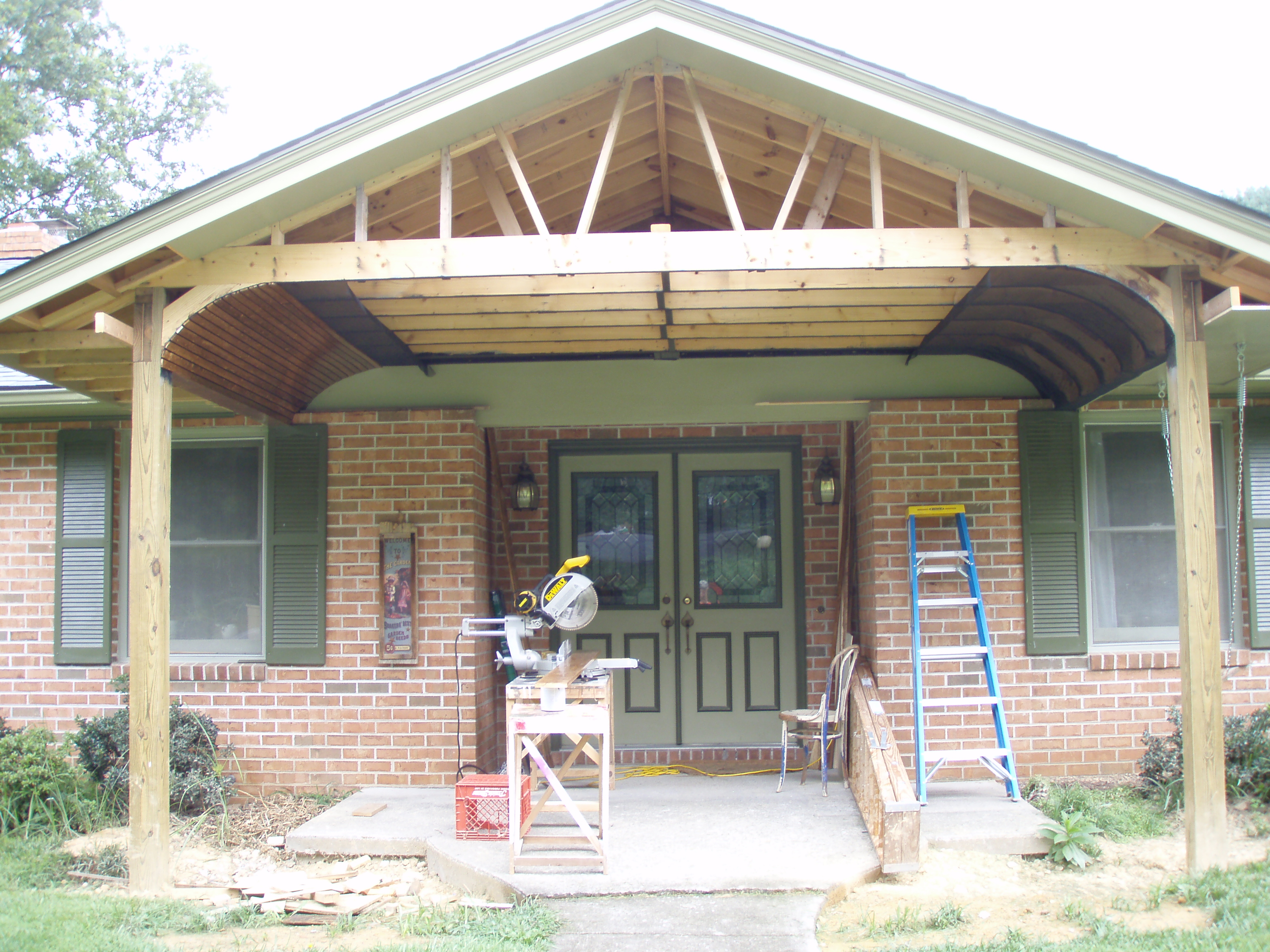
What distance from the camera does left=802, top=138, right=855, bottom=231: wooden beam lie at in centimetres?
497

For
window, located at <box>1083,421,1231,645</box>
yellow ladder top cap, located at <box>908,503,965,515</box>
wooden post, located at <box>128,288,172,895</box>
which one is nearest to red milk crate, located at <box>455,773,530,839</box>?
wooden post, located at <box>128,288,172,895</box>

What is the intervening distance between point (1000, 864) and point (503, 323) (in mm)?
3894

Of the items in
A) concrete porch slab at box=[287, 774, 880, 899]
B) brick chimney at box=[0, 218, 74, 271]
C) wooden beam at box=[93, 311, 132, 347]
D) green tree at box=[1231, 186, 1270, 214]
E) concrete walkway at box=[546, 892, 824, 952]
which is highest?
green tree at box=[1231, 186, 1270, 214]

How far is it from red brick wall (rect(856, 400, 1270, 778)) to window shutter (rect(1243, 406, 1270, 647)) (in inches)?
13.8

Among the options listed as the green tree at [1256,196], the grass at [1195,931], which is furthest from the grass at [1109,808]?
the green tree at [1256,196]

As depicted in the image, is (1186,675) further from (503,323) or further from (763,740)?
(503,323)

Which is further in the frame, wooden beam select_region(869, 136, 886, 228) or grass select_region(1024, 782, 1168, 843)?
grass select_region(1024, 782, 1168, 843)

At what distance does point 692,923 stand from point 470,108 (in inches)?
144

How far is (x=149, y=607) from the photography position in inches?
185

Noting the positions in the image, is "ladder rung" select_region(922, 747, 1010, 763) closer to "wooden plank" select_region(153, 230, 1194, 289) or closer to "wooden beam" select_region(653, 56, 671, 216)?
"wooden plank" select_region(153, 230, 1194, 289)

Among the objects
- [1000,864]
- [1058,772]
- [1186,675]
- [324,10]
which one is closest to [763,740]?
[1058,772]

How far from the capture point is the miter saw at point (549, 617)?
5.34 metres

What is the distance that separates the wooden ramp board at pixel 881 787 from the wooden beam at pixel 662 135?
3382mm

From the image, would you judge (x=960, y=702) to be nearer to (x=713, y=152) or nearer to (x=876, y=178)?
(x=876, y=178)
